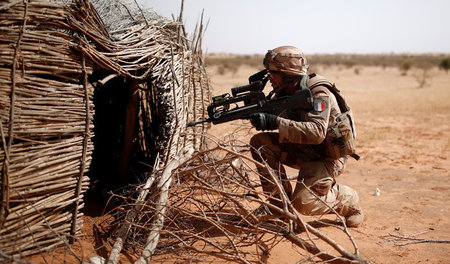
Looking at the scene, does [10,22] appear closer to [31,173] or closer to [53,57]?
[53,57]

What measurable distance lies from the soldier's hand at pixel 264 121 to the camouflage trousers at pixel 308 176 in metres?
0.28

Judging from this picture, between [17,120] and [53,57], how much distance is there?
52cm

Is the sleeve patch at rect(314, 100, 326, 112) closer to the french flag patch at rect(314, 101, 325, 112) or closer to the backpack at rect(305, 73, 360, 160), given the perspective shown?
the french flag patch at rect(314, 101, 325, 112)

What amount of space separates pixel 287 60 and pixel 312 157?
37.5 inches

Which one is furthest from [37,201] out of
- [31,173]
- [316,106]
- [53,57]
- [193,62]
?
[193,62]

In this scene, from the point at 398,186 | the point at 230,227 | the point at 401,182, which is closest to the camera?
the point at 230,227

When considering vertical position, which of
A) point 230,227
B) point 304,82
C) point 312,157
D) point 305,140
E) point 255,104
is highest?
point 304,82

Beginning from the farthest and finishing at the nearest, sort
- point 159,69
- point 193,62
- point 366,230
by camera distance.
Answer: point 193,62 < point 159,69 < point 366,230

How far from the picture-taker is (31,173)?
258cm

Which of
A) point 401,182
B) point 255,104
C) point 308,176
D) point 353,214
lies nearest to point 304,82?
point 255,104

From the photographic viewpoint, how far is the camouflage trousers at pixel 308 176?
3352 mm

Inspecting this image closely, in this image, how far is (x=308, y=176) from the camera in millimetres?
3445

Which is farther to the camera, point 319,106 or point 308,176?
point 308,176

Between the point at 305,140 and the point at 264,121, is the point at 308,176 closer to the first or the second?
the point at 305,140
